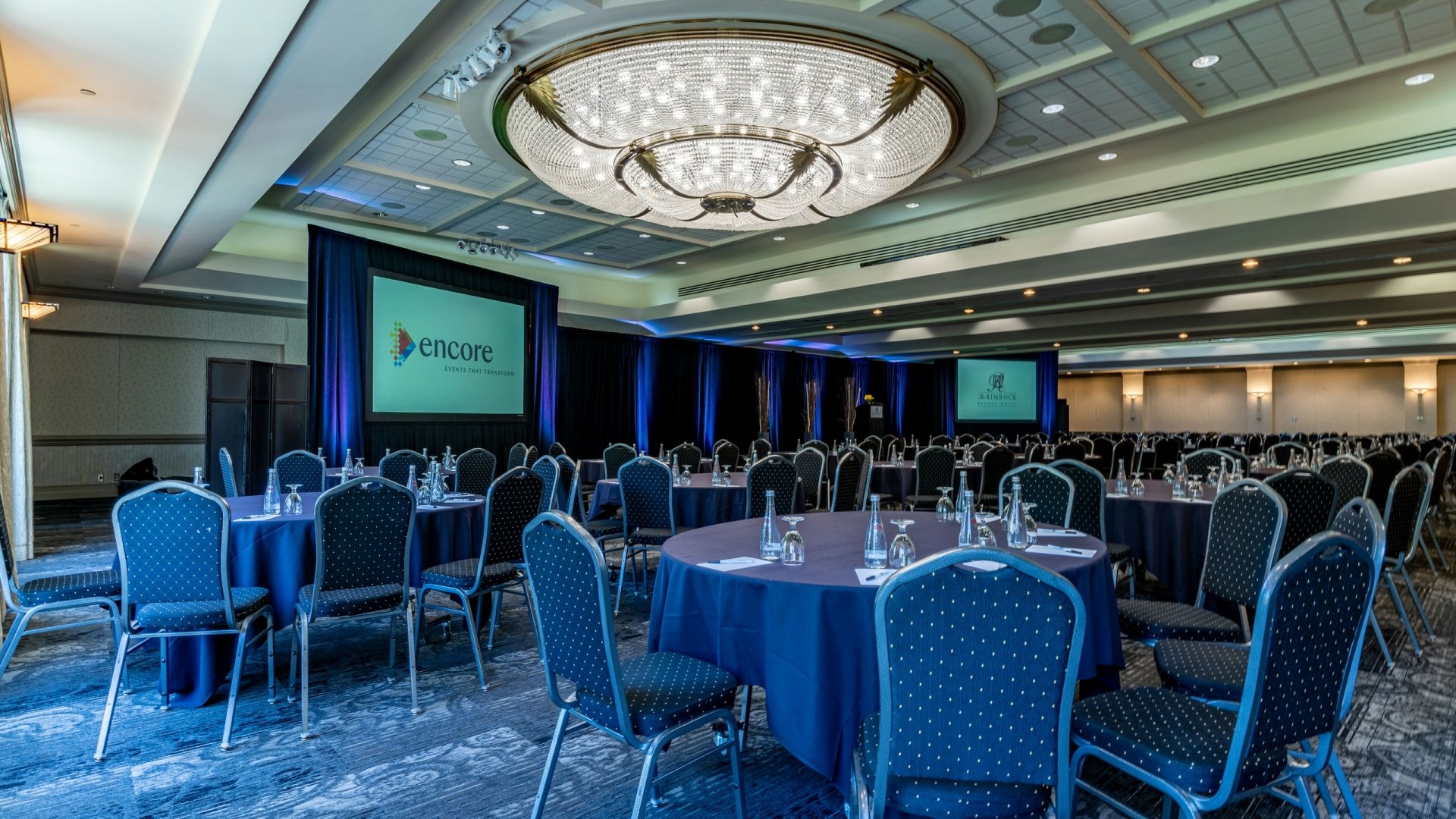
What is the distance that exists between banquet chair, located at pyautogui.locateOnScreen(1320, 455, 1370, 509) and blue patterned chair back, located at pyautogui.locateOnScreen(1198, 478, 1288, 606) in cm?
252

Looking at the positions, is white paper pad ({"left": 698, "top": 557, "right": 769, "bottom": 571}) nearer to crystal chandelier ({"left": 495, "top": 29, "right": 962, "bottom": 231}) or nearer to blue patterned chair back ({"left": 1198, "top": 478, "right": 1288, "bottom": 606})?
blue patterned chair back ({"left": 1198, "top": 478, "right": 1288, "bottom": 606})

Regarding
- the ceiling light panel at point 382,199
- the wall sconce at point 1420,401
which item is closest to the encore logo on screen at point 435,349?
the ceiling light panel at point 382,199

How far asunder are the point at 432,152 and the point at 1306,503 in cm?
722

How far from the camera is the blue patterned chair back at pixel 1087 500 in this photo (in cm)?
452

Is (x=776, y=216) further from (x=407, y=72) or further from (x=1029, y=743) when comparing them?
(x=1029, y=743)

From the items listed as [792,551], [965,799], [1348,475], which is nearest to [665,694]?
[792,551]

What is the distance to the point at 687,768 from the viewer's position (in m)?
2.92

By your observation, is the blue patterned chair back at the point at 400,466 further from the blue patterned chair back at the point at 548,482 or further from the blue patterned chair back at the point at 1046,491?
the blue patterned chair back at the point at 1046,491

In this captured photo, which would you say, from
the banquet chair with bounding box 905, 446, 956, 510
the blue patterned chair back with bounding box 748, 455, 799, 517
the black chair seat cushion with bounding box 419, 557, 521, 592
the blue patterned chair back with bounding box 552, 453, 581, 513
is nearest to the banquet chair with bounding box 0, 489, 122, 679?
the black chair seat cushion with bounding box 419, 557, 521, 592

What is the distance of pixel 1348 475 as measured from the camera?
5234mm

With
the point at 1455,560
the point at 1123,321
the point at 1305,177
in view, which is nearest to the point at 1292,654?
the point at 1305,177

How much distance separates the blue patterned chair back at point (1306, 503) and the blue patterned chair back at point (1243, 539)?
3.54 feet

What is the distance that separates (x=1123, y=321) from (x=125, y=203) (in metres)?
14.8

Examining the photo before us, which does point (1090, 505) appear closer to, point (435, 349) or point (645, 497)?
point (645, 497)
